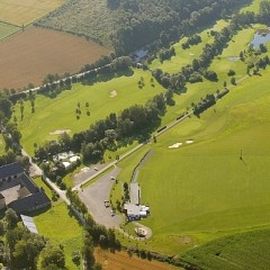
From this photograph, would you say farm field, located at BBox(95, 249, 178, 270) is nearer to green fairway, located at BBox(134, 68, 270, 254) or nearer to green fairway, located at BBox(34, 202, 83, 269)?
green fairway, located at BBox(34, 202, 83, 269)

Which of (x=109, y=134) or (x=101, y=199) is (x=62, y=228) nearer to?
(x=101, y=199)

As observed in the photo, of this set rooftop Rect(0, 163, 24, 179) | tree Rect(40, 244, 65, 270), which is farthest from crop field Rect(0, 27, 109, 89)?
tree Rect(40, 244, 65, 270)

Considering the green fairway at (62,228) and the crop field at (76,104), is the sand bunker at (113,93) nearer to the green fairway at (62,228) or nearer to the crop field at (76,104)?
the crop field at (76,104)

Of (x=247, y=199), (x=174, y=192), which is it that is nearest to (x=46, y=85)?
(x=174, y=192)

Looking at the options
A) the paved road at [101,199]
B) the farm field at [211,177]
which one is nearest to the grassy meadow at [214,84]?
the farm field at [211,177]

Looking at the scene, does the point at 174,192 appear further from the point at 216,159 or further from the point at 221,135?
the point at 221,135
